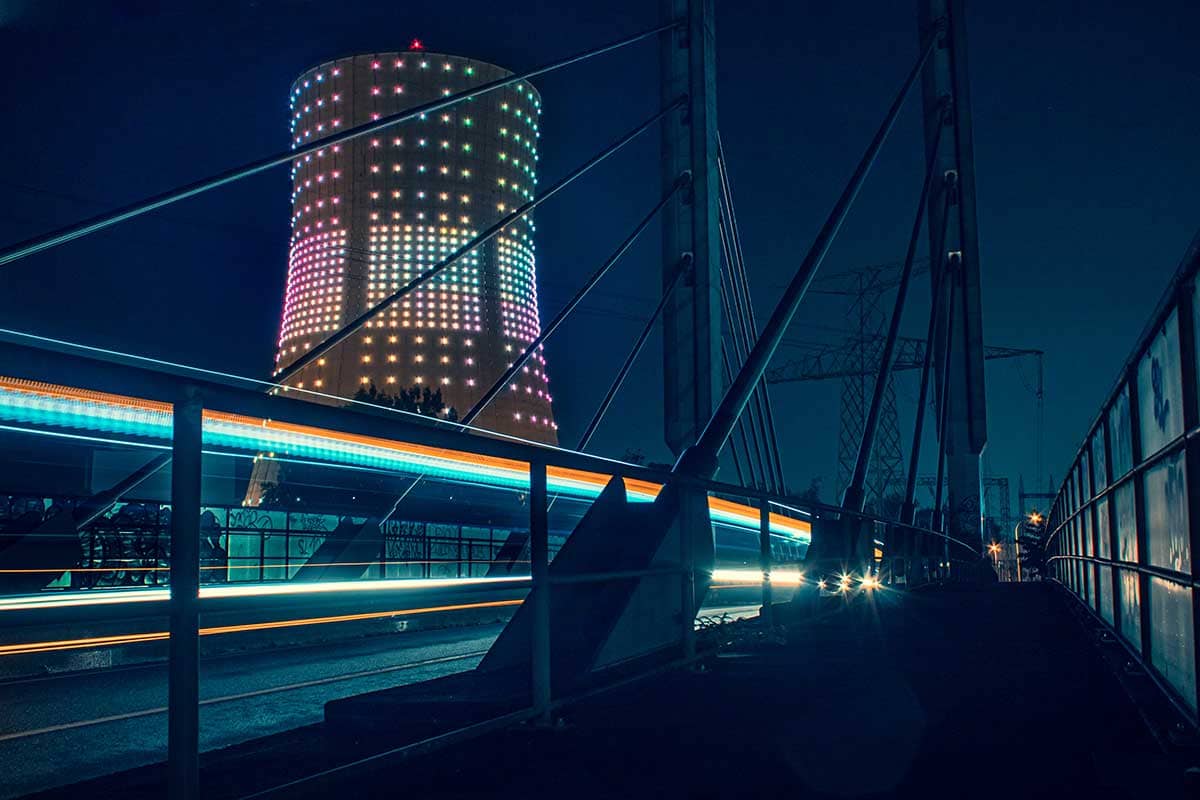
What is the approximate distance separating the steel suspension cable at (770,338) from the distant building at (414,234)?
25.1 m

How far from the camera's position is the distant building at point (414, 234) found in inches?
1524

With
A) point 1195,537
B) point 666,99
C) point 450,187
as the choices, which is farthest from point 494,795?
point 450,187

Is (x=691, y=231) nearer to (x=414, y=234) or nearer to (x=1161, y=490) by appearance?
(x=1161, y=490)

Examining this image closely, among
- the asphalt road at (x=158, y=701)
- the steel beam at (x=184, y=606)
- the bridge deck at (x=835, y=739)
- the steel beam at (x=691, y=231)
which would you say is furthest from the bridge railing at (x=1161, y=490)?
the steel beam at (x=691, y=231)

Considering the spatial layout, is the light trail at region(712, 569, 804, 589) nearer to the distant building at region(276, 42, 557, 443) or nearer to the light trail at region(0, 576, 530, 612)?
the light trail at region(0, 576, 530, 612)

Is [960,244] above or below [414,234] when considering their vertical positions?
Answer: below

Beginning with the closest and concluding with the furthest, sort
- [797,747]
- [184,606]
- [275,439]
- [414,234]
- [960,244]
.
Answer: [184,606], [797,747], [275,439], [960,244], [414,234]

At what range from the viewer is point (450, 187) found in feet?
129

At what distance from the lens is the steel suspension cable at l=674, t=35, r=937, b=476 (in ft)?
27.3

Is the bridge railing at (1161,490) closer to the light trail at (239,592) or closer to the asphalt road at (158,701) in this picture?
the light trail at (239,592)

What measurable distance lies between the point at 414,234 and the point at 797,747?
3694 cm

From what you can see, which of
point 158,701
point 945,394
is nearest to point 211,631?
point 158,701

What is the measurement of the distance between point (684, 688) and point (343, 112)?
37913mm

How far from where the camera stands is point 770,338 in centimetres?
1030
